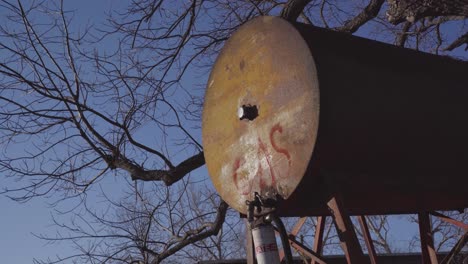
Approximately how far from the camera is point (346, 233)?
3.76 metres

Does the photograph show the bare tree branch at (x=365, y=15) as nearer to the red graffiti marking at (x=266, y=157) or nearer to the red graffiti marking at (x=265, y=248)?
the red graffiti marking at (x=266, y=157)

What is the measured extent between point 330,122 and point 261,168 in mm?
749

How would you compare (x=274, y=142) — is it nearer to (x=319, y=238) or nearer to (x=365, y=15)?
(x=319, y=238)

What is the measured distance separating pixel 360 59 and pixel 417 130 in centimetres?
75

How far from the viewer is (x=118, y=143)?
8.91 metres

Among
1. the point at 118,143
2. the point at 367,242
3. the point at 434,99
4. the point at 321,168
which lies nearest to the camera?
the point at 321,168

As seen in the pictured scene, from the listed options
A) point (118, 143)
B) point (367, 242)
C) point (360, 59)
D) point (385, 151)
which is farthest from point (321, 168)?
point (118, 143)

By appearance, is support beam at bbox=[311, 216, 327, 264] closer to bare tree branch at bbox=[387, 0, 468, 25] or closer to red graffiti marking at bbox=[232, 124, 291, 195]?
red graffiti marking at bbox=[232, 124, 291, 195]

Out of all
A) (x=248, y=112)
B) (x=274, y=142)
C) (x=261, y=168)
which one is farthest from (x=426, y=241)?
(x=248, y=112)

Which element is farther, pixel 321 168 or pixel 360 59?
pixel 360 59

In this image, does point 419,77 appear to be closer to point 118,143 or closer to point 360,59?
point 360,59

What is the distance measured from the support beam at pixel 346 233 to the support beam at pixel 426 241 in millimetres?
2172

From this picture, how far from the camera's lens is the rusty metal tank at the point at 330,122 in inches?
152

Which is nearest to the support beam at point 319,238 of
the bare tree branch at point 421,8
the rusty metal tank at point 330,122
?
the rusty metal tank at point 330,122
